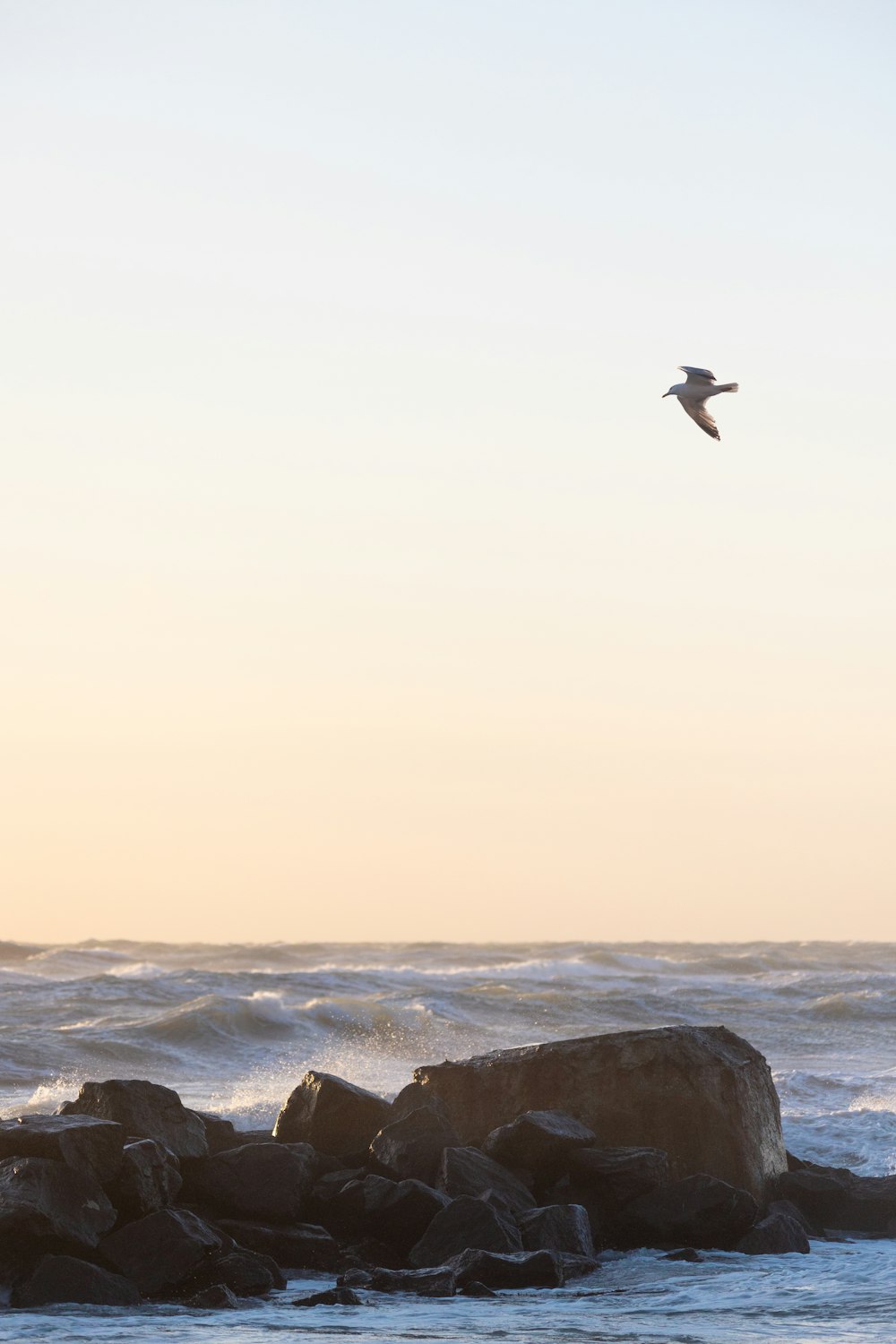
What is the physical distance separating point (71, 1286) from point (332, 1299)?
1.54 meters

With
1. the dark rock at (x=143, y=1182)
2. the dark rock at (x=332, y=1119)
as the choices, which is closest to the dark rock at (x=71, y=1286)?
the dark rock at (x=143, y=1182)

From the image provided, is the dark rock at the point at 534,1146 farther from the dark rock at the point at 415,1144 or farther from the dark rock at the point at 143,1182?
the dark rock at the point at 143,1182

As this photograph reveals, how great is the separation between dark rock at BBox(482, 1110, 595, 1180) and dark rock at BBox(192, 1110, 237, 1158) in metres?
1.82

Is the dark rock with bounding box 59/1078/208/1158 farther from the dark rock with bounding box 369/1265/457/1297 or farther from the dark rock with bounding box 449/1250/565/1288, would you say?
the dark rock with bounding box 449/1250/565/1288

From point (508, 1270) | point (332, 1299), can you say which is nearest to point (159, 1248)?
point (332, 1299)

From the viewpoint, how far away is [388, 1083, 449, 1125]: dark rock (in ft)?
43.3

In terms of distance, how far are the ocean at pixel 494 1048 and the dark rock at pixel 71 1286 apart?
16cm

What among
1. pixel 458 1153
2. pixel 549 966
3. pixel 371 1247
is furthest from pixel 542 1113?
pixel 549 966

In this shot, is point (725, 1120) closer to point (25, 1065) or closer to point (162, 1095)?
point (162, 1095)

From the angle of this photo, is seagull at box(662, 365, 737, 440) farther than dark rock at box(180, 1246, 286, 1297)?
Yes

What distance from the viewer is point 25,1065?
2058 centimetres

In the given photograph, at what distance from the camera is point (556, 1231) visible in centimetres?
1139

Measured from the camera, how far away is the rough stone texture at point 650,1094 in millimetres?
13133

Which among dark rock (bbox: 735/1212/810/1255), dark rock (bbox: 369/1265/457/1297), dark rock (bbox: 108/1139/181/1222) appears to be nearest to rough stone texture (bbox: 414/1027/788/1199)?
dark rock (bbox: 735/1212/810/1255)
